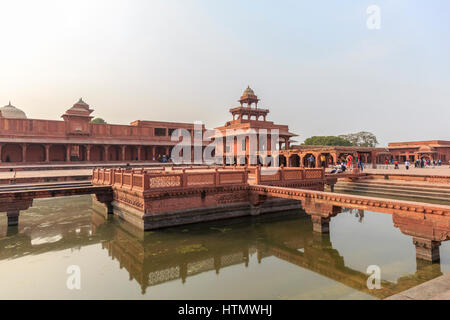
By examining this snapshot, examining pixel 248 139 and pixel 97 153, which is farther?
pixel 97 153

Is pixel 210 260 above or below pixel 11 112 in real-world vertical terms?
below

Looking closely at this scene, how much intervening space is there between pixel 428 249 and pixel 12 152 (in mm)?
41040

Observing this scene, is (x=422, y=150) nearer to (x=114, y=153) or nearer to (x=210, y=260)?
(x=210, y=260)

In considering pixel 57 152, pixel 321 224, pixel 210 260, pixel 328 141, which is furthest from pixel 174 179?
pixel 328 141

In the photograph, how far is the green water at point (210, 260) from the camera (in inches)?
237

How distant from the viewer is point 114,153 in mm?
39688

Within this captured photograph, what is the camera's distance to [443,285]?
13.4 feet

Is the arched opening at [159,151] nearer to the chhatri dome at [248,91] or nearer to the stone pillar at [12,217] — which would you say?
the chhatri dome at [248,91]

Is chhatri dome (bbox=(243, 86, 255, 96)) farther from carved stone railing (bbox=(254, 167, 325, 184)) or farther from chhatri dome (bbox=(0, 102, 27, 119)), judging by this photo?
chhatri dome (bbox=(0, 102, 27, 119))

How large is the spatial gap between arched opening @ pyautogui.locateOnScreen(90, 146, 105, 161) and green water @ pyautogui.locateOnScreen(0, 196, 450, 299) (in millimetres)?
27742

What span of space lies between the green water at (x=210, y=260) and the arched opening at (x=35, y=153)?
86.3ft
